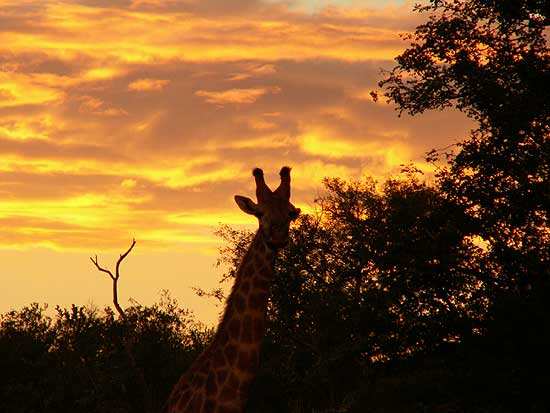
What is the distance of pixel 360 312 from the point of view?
146 feet

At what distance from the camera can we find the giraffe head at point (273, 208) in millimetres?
13719

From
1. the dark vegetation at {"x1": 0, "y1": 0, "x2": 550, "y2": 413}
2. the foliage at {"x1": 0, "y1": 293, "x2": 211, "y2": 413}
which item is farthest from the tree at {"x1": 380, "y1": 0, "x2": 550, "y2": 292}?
the foliage at {"x1": 0, "y1": 293, "x2": 211, "y2": 413}

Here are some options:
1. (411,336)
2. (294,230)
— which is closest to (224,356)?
(411,336)

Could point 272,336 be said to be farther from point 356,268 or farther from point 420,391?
point 420,391

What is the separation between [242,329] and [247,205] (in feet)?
5.65

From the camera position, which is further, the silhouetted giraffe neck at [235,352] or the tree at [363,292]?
the tree at [363,292]

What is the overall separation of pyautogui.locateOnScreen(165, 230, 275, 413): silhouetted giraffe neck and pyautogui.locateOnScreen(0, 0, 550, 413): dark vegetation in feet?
54.8

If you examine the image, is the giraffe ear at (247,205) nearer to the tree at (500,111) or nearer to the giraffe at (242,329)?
the giraffe at (242,329)

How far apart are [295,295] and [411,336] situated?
1148 centimetres

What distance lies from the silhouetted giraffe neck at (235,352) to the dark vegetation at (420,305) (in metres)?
16.7

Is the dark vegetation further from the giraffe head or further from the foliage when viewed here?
the giraffe head

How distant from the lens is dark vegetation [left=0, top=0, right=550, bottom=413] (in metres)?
31.6

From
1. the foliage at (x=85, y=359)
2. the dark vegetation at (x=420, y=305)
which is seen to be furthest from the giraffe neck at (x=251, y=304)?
the foliage at (x=85, y=359)

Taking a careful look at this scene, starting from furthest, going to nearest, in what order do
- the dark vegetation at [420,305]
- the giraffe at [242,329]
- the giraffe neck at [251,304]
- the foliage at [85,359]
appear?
the foliage at [85,359] < the dark vegetation at [420,305] < the giraffe neck at [251,304] < the giraffe at [242,329]
